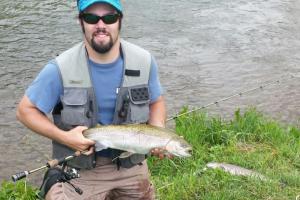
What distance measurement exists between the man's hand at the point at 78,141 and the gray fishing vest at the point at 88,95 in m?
0.16

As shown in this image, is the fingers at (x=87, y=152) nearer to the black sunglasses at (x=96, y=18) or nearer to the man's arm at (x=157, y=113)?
the man's arm at (x=157, y=113)

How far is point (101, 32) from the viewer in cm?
429

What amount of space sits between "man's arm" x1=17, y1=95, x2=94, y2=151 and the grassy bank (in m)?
1.38

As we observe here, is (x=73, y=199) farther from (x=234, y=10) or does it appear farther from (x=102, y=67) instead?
(x=234, y=10)

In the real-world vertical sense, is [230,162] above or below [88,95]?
below

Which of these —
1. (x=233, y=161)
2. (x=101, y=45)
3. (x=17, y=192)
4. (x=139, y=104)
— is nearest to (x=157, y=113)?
(x=139, y=104)

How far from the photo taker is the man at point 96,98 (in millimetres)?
4309

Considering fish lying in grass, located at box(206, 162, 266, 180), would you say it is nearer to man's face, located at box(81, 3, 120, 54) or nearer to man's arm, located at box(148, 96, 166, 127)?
man's arm, located at box(148, 96, 166, 127)

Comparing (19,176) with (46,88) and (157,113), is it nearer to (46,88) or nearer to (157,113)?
(46,88)

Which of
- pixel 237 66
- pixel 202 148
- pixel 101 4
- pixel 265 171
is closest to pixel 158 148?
pixel 101 4

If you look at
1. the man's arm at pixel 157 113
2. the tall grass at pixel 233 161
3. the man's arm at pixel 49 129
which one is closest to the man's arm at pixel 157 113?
the man's arm at pixel 157 113

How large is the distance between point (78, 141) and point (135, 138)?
438 millimetres

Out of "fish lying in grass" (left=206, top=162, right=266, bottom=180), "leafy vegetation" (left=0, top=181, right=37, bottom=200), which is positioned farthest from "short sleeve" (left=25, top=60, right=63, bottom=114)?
"fish lying in grass" (left=206, top=162, right=266, bottom=180)

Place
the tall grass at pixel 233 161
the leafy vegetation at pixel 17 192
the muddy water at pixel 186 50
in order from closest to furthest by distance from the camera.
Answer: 1. the tall grass at pixel 233 161
2. the leafy vegetation at pixel 17 192
3. the muddy water at pixel 186 50
